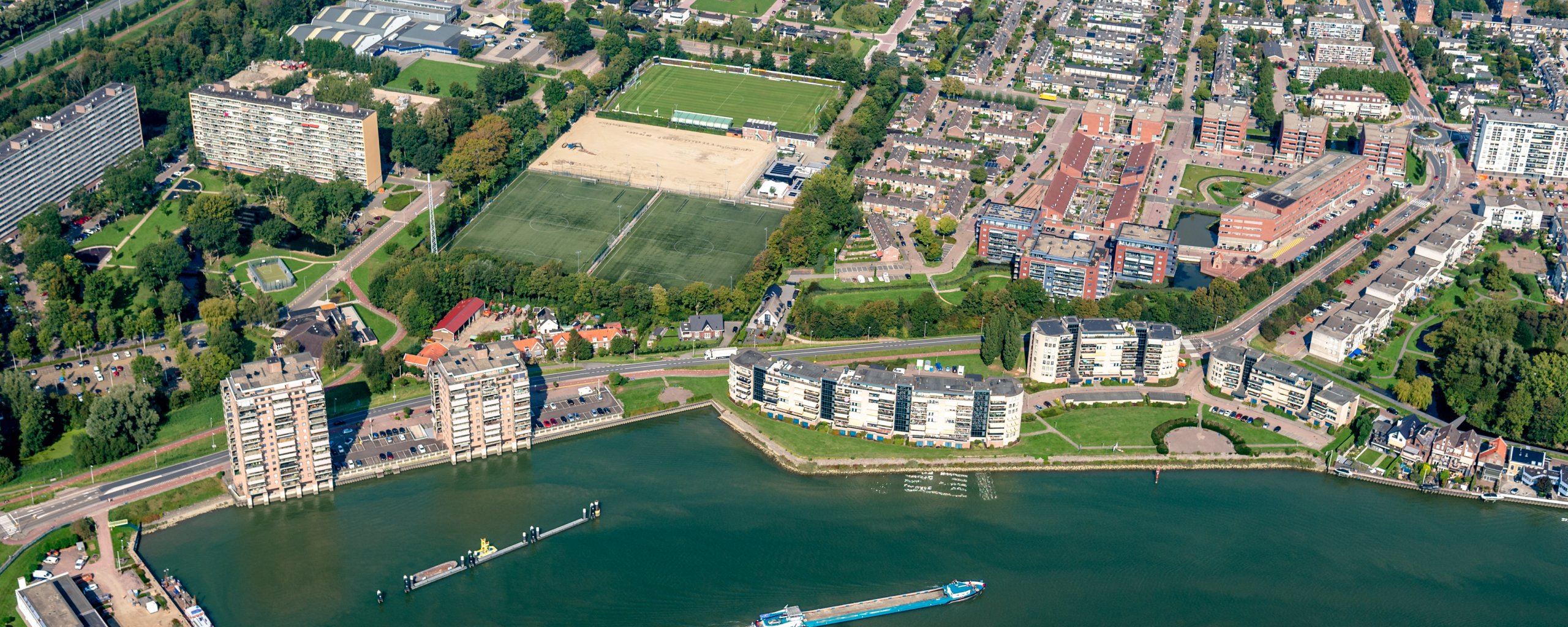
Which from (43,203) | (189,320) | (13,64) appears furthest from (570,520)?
(13,64)

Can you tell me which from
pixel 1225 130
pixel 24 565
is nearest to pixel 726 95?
pixel 1225 130

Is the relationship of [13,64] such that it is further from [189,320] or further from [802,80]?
[802,80]

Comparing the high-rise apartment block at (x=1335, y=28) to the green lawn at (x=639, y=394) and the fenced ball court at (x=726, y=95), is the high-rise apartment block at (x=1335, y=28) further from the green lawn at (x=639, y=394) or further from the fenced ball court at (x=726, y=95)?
the green lawn at (x=639, y=394)

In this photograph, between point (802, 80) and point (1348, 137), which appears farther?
point (802, 80)

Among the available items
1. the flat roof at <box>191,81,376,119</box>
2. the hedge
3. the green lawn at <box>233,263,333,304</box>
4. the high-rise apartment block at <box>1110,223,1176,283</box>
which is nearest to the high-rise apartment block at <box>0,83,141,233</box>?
the flat roof at <box>191,81,376,119</box>

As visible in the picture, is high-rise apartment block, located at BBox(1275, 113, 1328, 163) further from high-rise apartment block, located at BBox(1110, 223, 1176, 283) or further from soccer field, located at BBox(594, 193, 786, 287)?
soccer field, located at BBox(594, 193, 786, 287)

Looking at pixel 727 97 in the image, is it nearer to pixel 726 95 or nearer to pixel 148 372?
pixel 726 95
